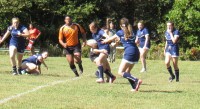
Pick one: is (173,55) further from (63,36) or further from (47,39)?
(47,39)

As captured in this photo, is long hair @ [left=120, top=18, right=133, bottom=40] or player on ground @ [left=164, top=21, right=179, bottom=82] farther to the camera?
player on ground @ [left=164, top=21, right=179, bottom=82]

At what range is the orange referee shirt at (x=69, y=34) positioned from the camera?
1700 cm

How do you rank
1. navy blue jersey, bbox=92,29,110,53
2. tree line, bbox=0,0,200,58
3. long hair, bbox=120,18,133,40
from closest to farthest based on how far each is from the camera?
long hair, bbox=120,18,133,40 → navy blue jersey, bbox=92,29,110,53 → tree line, bbox=0,0,200,58

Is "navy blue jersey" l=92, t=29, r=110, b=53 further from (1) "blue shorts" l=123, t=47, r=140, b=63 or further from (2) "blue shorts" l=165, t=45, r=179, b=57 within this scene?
(2) "blue shorts" l=165, t=45, r=179, b=57

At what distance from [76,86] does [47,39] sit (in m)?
31.2

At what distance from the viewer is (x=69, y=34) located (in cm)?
1700

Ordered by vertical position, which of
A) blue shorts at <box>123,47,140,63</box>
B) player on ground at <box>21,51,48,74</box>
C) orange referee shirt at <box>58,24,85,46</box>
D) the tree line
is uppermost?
blue shorts at <box>123,47,140,63</box>

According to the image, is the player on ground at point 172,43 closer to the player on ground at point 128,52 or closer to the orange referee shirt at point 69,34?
the orange referee shirt at point 69,34

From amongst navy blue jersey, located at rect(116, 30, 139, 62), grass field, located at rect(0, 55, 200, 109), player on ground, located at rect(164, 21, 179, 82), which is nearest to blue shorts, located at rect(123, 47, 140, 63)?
navy blue jersey, located at rect(116, 30, 139, 62)

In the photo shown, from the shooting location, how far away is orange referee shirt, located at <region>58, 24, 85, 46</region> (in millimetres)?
17000

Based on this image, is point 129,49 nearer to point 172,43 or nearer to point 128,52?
point 128,52

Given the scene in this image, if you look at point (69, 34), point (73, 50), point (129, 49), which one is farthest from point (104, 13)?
point (129, 49)

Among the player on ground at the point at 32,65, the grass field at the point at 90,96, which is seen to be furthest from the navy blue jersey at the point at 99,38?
the player on ground at the point at 32,65

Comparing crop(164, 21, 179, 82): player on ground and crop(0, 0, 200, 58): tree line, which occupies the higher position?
crop(164, 21, 179, 82): player on ground
